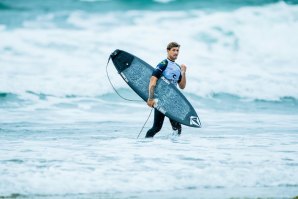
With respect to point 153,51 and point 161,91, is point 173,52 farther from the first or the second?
point 153,51

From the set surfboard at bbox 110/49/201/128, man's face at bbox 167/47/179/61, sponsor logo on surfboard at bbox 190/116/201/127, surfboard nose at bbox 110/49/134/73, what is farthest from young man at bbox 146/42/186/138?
surfboard nose at bbox 110/49/134/73

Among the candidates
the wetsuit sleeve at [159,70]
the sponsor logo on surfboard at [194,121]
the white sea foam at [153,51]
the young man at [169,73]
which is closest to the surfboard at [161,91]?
the sponsor logo on surfboard at [194,121]

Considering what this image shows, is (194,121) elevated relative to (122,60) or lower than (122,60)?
lower

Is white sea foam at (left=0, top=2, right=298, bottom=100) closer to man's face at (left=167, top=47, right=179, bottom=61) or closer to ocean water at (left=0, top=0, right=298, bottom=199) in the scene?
ocean water at (left=0, top=0, right=298, bottom=199)

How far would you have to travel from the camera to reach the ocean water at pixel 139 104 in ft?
16.4

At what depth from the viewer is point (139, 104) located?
57.2ft

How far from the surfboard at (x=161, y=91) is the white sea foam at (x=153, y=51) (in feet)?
41.6

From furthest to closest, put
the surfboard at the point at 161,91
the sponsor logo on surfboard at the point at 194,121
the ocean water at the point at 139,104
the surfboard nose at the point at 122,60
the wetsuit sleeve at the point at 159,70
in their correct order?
1. the surfboard nose at the point at 122,60
2. the sponsor logo on surfboard at the point at 194,121
3. the surfboard at the point at 161,91
4. the wetsuit sleeve at the point at 159,70
5. the ocean water at the point at 139,104

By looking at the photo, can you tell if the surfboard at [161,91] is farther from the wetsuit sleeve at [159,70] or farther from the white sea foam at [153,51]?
the white sea foam at [153,51]

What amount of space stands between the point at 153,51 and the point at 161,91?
57.5 ft

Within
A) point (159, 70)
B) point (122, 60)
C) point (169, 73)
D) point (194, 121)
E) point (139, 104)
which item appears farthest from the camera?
point (139, 104)

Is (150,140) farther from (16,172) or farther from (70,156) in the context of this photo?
(16,172)

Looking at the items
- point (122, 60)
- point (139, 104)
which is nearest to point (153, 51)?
point (139, 104)

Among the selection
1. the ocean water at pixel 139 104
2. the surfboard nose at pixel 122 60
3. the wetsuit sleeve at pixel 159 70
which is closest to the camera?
the ocean water at pixel 139 104
